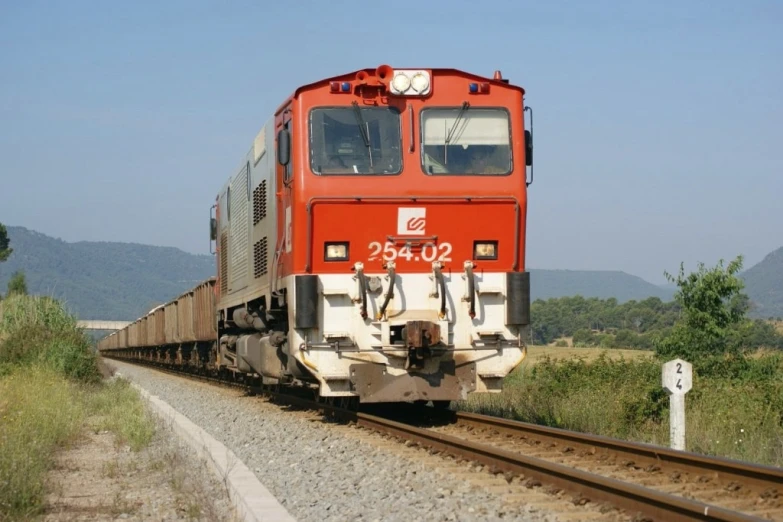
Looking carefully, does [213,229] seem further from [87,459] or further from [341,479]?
[341,479]

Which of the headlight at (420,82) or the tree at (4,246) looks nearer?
the headlight at (420,82)

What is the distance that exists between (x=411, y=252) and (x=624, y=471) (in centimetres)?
400

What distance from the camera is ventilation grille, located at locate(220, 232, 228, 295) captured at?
18.1 meters

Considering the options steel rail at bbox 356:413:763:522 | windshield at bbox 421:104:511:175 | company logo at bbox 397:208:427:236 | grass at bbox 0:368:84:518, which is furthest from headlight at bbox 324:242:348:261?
grass at bbox 0:368:84:518

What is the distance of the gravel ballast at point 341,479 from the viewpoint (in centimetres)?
641

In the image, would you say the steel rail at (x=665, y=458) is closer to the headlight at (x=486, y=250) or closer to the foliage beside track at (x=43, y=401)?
the headlight at (x=486, y=250)

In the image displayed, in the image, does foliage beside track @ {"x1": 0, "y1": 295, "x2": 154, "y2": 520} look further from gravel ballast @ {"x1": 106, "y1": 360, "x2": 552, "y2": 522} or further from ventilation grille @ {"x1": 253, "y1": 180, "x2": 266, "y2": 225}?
ventilation grille @ {"x1": 253, "y1": 180, "x2": 266, "y2": 225}

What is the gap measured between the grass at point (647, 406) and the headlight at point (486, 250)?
8.38 ft

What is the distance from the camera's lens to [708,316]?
2389 cm

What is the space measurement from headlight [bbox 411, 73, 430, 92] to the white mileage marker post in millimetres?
3991

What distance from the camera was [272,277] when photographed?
487 inches

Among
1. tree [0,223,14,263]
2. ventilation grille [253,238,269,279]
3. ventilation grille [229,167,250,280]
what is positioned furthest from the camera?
tree [0,223,14,263]

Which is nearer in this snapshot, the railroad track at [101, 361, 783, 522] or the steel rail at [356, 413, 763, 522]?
the steel rail at [356, 413, 763, 522]

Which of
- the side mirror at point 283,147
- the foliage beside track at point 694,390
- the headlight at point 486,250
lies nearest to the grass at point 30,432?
the side mirror at point 283,147
